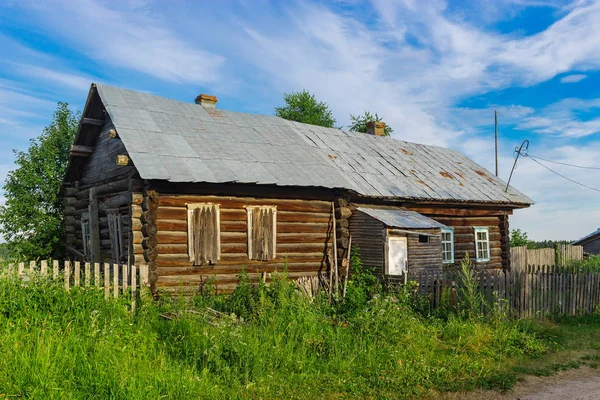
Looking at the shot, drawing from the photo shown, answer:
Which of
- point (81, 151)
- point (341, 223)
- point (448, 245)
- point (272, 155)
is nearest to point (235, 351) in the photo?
point (341, 223)

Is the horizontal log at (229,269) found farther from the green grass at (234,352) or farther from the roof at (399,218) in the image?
the roof at (399,218)

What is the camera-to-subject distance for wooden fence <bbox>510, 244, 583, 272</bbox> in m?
25.0

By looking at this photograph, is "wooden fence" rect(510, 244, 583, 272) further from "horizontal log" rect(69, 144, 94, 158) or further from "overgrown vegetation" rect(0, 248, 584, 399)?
"horizontal log" rect(69, 144, 94, 158)

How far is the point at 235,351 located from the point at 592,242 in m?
35.0

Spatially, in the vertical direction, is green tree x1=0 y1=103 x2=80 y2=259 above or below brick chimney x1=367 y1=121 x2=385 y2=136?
below

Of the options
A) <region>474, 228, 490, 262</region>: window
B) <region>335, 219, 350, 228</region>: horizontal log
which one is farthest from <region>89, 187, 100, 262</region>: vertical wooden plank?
<region>474, 228, 490, 262</region>: window

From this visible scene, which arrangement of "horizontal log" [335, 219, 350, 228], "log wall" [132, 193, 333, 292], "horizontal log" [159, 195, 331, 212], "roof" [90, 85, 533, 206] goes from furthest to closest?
"horizontal log" [335, 219, 350, 228], "roof" [90, 85, 533, 206], "horizontal log" [159, 195, 331, 212], "log wall" [132, 193, 333, 292]

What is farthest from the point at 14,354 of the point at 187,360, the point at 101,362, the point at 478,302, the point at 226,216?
the point at 478,302

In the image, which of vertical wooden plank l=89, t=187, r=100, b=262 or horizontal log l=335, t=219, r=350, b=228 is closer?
horizontal log l=335, t=219, r=350, b=228

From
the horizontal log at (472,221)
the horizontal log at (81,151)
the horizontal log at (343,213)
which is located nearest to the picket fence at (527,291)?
the horizontal log at (343,213)

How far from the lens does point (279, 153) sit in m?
15.8

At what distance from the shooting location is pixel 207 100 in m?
18.0

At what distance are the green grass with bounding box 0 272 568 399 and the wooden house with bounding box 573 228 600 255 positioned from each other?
94.0 ft

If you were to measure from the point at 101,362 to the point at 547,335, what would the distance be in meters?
8.64
